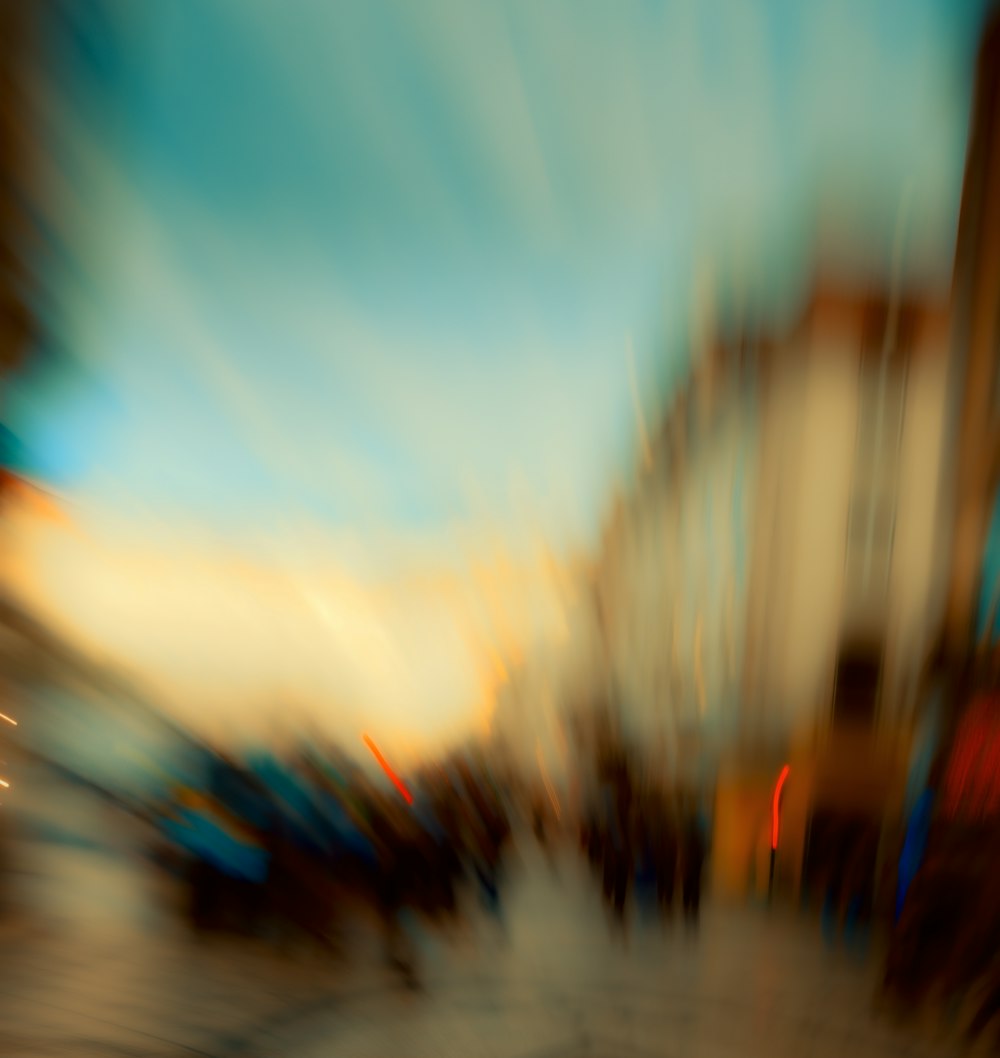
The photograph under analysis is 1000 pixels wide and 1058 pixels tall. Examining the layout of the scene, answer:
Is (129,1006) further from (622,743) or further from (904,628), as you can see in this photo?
(904,628)

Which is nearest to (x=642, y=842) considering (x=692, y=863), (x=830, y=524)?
(x=692, y=863)

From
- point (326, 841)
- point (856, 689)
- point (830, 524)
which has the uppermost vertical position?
point (830, 524)

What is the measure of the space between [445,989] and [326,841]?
22 centimetres

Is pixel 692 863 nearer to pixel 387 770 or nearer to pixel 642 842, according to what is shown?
pixel 642 842

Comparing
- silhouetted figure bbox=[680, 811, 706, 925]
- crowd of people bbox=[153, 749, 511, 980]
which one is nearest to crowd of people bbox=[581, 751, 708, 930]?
silhouetted figure bbox=[680, 811, 706, 925]

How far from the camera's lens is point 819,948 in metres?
0.78

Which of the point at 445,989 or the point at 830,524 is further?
the point at 830,524

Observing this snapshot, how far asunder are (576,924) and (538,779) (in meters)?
0.15

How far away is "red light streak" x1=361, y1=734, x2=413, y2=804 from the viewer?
91cm

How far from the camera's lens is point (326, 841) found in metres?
0.88

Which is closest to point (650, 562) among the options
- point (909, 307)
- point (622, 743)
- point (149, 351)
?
point (622, 743)

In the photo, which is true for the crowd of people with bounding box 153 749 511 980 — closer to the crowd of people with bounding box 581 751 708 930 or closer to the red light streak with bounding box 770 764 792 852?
the crowd of people with bounding box 581 751 708 930

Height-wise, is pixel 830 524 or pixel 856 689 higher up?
pixel 830 524

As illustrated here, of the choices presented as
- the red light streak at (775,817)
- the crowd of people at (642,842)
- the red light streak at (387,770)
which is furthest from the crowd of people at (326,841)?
the red light streak at (775,817)
